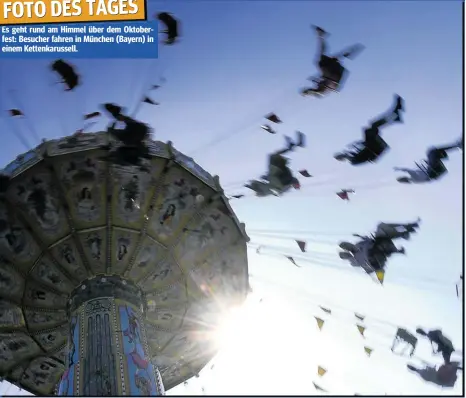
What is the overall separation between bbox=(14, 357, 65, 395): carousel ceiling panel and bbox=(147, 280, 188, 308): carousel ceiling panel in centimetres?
370

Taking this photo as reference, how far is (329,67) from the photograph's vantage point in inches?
425

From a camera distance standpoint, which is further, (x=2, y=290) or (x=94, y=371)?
(x=2, y=290)

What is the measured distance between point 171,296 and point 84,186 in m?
4.03

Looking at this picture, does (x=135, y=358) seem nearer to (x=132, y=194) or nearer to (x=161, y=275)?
(x=161, y=275)

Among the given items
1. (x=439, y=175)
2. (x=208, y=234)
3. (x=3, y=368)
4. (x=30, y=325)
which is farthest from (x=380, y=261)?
(x=3, y=368)

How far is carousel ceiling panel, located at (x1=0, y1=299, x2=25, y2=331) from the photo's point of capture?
12.9m

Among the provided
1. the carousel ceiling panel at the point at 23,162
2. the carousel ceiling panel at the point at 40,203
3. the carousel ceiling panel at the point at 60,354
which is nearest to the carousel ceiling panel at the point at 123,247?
the carousel ceiling panel at the point at 40,203

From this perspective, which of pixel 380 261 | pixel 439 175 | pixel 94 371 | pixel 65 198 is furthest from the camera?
pixel 65 198

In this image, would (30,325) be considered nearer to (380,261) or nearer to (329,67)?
(380,261)

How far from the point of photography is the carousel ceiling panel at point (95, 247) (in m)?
12.9

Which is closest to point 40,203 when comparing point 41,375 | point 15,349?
point 15,349

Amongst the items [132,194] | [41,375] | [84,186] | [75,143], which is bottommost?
[41,375]

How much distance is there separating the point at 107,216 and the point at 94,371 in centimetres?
421

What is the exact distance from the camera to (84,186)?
41.8 ft
